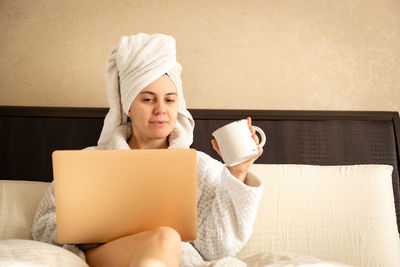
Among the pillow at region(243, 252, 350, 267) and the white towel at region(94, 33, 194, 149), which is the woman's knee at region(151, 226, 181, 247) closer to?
the pillow at region(243, 252, 350, 267)

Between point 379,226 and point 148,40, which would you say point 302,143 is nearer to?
point 379,226

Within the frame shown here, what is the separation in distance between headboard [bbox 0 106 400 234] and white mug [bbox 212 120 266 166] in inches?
26.1

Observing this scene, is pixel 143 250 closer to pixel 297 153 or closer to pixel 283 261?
pixel 283 261

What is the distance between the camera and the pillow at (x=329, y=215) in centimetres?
140

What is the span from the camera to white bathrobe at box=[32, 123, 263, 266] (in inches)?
45.9

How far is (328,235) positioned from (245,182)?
0.49 metres

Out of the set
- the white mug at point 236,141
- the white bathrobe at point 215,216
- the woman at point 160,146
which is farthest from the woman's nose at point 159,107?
the white mug at point 236,141

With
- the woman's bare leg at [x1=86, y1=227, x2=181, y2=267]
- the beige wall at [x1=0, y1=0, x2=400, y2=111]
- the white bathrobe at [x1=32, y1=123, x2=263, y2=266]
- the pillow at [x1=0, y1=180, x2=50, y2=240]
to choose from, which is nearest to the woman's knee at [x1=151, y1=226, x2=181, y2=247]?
the woman's bare leg at [x1=86, y1=227, x2=181, y2=267]

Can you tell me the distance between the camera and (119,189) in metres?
0.97

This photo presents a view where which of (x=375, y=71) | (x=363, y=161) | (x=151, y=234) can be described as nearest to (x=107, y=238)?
(x=151, y=234)

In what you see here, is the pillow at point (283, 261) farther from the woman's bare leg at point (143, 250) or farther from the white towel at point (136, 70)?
the white towel at point (136, 70)

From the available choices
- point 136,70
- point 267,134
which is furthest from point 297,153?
point 136,70

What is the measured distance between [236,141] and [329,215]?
0.68 meters

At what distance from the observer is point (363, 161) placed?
1710 mm
